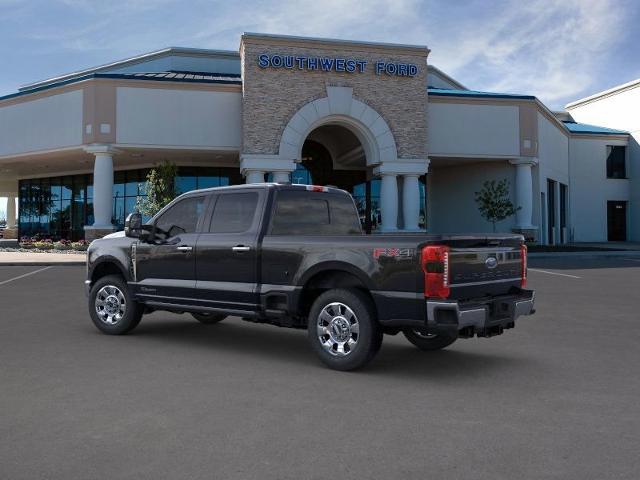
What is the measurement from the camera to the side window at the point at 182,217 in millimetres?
8094

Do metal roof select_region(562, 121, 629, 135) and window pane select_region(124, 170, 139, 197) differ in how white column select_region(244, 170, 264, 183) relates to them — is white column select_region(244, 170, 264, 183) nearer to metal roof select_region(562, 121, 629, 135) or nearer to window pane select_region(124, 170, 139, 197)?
window pane select_region(124, 170, 139, 197)

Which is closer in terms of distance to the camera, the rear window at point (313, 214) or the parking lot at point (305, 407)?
the parking lot at point (305, 407)

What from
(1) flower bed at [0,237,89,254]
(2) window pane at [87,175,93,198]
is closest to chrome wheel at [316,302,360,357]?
(1) flower bed at [0,237,89,254]

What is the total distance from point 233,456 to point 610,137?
46218 mm

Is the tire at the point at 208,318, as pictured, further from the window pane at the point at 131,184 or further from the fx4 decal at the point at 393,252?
the window pane at the point at 131,184

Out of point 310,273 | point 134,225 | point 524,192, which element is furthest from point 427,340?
point 524,192

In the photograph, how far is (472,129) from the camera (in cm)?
3231

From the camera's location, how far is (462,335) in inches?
245

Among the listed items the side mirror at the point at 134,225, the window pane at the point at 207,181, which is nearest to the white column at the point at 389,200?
the window pane at the point at 207,181

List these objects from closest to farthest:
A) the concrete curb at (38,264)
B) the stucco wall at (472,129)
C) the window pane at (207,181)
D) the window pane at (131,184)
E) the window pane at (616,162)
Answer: the concrete curb at (38,264) < the stucco wall at (472,129) < the window pane at (207,181) < the window pane at (131,184) < the window pane at (616,162)

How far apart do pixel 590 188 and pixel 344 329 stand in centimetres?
4214

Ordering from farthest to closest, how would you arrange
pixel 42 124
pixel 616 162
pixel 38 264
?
1. pixel 616 162
2. pixel 42 124
3. pixel 38 264

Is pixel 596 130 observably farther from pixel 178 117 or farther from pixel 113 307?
pixel 113 307

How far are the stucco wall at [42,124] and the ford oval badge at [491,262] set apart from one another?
27385 mm
